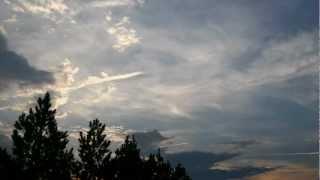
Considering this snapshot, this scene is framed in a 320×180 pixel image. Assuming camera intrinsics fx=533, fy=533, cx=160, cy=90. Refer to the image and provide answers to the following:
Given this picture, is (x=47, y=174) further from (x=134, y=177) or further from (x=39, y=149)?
(x=134, y=177)

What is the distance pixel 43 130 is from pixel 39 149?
233 centimetres

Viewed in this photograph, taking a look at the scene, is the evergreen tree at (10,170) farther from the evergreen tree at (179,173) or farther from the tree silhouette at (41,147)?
the evergreen tree at (179,173)

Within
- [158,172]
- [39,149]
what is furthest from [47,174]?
[158,172]

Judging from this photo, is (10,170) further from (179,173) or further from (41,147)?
(179,173)

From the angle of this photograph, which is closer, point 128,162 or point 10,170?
point 10,170

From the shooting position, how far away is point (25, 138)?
5531 cm

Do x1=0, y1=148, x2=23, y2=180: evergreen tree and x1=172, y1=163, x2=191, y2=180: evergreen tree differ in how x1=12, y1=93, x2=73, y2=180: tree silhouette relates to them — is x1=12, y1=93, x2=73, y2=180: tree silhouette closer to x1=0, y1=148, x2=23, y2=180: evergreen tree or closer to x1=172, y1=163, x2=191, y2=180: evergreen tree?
x1=0, y1=148, x2=23, y2=180: evergreen tree

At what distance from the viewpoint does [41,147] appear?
5556cm

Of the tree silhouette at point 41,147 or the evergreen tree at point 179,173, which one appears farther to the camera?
the evergreen tree at point 179,173

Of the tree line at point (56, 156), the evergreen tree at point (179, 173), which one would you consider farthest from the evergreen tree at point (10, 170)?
the evergreen tree at point (179, 173)

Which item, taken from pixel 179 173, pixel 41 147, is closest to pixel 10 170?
pixel 41 147

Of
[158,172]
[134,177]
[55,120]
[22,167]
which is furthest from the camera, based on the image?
[158,172]

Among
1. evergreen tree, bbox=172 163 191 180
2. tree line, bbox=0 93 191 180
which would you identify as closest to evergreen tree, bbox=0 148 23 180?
tree line, bbox=0 93 191 180

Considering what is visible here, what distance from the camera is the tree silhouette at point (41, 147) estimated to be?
54906 mm
